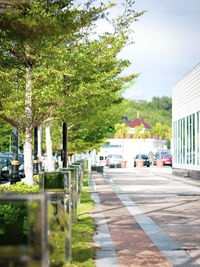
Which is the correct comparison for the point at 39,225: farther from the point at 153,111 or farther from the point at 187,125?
the point at 153,111

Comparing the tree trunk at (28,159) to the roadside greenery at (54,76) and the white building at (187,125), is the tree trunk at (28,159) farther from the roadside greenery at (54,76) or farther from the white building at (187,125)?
the white building at (187,125)

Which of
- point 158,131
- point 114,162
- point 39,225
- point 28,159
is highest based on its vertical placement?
point 158,131

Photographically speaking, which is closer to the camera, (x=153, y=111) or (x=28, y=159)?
(x=28, y=159)

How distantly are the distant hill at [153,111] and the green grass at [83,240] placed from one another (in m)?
155

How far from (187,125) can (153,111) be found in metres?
156

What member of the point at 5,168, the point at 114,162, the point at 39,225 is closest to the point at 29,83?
the point at 39,225

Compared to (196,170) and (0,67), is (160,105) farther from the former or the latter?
(0,67)

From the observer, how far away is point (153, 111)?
187250mm

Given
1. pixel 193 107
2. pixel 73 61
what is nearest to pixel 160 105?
pixel 193 107

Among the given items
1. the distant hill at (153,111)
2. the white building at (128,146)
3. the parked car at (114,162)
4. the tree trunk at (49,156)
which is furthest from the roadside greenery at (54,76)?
the distant hill at (153,111)

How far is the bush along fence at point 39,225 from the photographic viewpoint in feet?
9.67

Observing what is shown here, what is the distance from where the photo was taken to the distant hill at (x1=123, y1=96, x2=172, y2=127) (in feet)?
578

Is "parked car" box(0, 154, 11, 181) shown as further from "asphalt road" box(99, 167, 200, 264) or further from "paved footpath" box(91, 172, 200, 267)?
"paved footpath" box(91, 172, 200, 267)

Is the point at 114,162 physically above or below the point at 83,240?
above
